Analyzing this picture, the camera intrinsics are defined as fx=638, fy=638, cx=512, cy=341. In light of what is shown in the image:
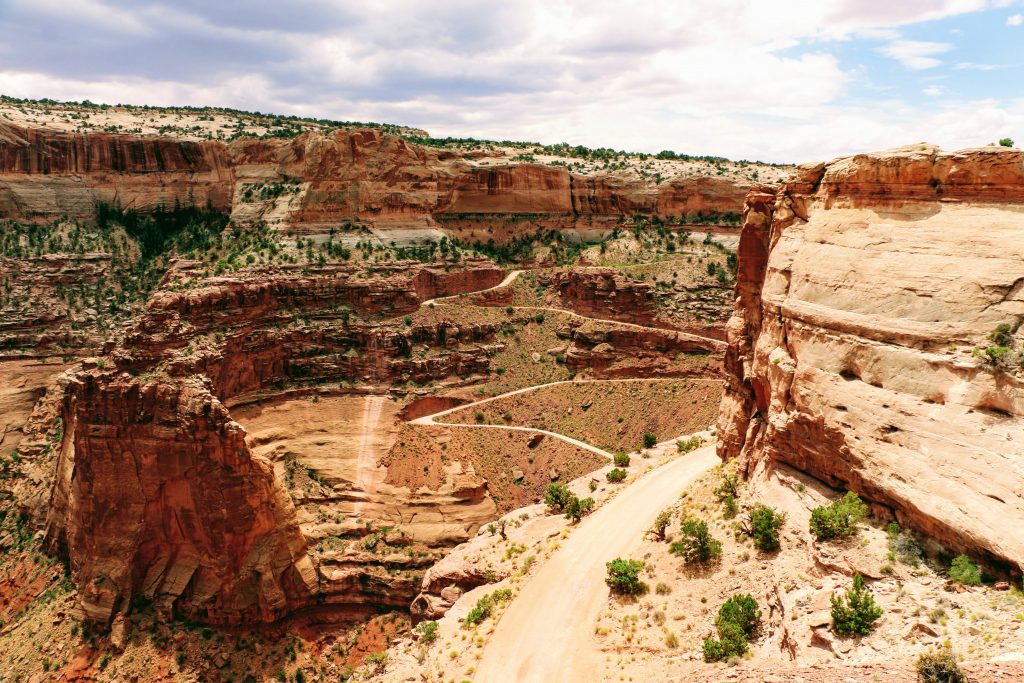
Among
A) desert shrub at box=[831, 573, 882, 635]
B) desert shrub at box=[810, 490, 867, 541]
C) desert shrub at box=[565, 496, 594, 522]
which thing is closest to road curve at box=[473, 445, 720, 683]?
desert shrub at box=[565, 496, 594, 522]

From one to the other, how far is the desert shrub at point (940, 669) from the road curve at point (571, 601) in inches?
453

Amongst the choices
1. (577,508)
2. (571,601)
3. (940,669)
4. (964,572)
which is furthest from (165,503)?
(964,572)

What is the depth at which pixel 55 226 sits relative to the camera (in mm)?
71875

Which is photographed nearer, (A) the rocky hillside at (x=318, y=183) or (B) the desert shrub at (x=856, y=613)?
(B) the desert shrub at (x=856, y=613)

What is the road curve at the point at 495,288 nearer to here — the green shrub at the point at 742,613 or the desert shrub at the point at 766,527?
the desert shrub at the point at 766,527

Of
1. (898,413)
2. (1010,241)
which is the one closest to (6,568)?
(898,413)

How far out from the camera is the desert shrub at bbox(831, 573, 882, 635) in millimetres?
17062

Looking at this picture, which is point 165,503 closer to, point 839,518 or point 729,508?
point 729,508

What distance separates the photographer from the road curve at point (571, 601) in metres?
24.5

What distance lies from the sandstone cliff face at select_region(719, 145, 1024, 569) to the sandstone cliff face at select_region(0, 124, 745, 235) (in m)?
54.5

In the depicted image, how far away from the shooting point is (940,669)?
14164 millimetres

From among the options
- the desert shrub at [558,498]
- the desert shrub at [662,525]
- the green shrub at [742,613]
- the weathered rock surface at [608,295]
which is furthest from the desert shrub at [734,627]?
the weathered rock surface at [608,295]

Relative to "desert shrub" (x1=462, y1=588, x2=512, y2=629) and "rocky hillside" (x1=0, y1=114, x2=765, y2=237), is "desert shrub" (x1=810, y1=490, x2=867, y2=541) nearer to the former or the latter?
"desert shrub" (x1=462, y1=588, x2=512, y2=629)

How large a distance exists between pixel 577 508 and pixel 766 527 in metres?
14.4
